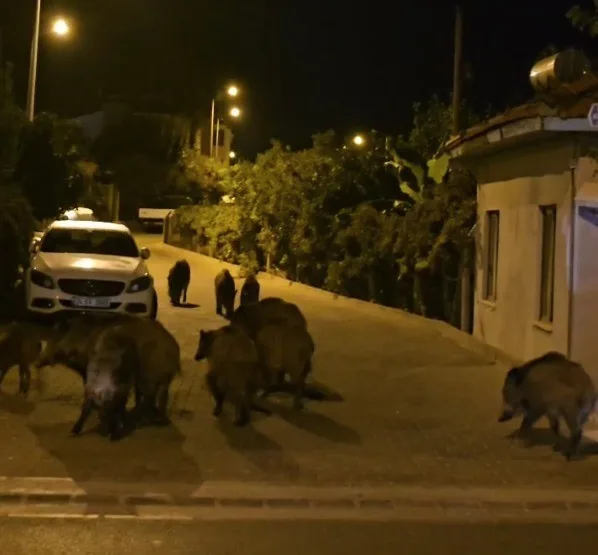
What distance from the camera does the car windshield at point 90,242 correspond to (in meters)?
17.4

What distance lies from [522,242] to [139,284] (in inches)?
216

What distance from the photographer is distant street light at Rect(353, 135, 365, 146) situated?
26.7 meters

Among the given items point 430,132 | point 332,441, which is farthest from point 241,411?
point 430,132

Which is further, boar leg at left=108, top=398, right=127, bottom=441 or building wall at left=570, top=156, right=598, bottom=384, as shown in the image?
building wall at left=570, top=156, right=598, bottom=384

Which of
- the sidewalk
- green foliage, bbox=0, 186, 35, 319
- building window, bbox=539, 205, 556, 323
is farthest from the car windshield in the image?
building window, bbox=539, 205, 556, 323

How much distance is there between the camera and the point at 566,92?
11461 mm

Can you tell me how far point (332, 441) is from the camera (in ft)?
31.6

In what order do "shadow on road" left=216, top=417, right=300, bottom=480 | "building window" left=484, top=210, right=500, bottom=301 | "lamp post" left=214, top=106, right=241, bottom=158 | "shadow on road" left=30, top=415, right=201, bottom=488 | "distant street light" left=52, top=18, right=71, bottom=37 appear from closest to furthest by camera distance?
"shadow on road" left=30, top=415, right=201, bottom=488, "shadow on road" left=216, top=417, right=300, bottom=480, "building window" left=484, top=210, right=500, bottom=301, "distant street light" left=52, top=18, right=71, bottom=37, "lamp post" left=214, top=106, right=241, bottom=158

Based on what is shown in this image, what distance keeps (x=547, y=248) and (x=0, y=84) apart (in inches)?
447

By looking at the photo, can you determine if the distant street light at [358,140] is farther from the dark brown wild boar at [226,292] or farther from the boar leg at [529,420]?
the boar leg at [529,420]

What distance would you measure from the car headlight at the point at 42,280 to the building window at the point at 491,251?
243 inches

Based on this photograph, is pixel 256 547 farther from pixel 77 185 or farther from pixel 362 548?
pixel 77 185

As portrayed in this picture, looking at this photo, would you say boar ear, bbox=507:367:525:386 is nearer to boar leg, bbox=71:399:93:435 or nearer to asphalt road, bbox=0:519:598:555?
asphalt road, bbox=0:519:598:555

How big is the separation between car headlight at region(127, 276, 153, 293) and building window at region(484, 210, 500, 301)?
490 centimetres
